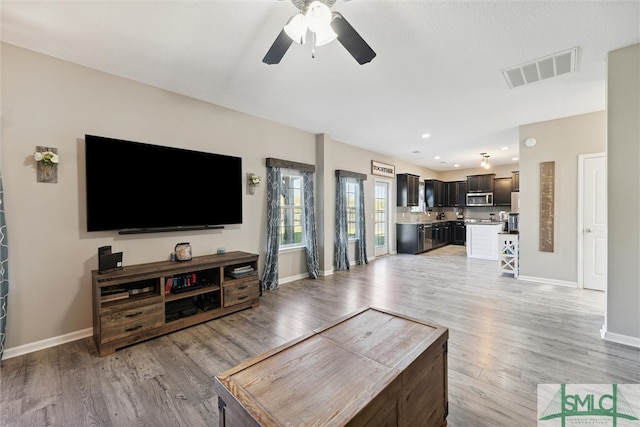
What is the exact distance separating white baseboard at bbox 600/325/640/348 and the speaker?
4830 millimetres

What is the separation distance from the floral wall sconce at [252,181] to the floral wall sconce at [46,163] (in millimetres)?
2094

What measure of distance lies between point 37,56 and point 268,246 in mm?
3208

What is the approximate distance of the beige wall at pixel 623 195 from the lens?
242cm

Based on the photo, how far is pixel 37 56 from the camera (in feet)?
8.04

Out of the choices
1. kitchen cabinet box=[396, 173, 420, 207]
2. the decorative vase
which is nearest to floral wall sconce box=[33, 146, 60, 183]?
the decorative vase

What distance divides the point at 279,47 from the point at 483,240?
6885 mm

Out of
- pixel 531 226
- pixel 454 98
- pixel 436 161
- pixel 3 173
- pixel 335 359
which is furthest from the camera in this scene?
pixel 436 161

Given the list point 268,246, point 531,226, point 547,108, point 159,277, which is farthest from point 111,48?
point 531,226

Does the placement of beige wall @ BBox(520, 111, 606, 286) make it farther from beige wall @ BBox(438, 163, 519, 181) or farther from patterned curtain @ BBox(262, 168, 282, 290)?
beige wall @ BBox(438, 163, 519, 181)

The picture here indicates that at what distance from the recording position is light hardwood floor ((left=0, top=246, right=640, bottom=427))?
5.57 feet

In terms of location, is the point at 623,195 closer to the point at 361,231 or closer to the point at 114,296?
the point at 361,231


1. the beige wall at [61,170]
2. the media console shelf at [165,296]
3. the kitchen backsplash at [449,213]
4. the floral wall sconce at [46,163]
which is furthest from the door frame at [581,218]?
the floral wall sconce at [46,163]

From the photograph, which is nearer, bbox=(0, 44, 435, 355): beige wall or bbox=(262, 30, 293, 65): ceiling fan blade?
bbox=(262, 30, 293, 65): ceiling fan blade

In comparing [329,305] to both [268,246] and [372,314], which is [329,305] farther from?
[372,314]
